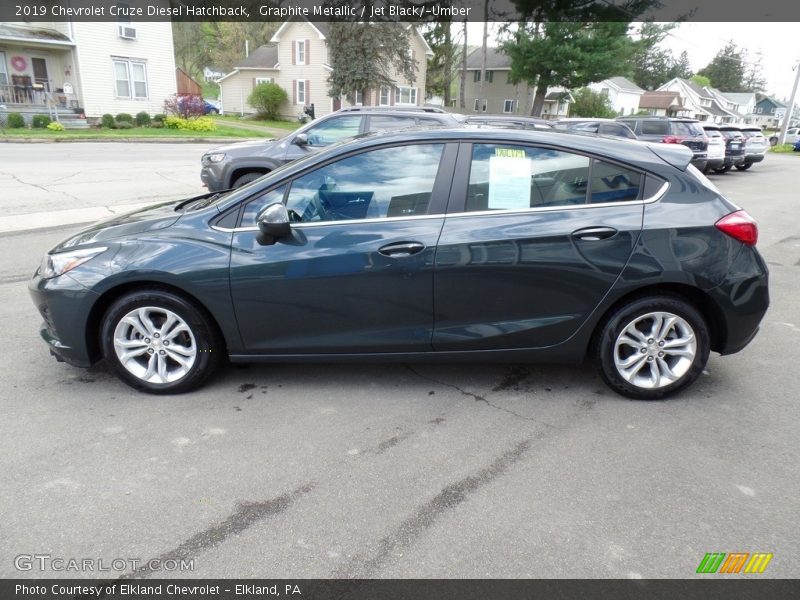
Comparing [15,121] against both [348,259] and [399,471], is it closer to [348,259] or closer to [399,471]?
[348,259]

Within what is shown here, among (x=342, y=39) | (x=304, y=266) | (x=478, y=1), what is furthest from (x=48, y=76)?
(x=304, y=266)

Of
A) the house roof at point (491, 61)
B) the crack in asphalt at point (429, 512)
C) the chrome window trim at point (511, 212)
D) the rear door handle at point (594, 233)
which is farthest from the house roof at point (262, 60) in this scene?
the crack in asphalt at point (429, 512)

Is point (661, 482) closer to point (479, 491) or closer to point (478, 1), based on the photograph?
point (479, 491)

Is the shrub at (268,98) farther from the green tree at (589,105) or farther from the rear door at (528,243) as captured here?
the rear door at (528,243)

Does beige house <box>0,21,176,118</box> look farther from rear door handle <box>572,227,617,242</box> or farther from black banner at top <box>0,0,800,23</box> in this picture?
rear door handle <box>572,227,617,242</box>

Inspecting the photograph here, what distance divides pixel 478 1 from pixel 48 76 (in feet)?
93.2

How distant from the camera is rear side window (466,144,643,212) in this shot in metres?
3.76

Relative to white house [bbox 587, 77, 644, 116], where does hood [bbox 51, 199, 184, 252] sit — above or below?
below

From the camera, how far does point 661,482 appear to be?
10.1 feet

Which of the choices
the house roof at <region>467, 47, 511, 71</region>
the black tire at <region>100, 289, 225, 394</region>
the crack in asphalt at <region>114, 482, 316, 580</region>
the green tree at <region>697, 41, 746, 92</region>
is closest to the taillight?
the crack in asphalt at <region>114, 482, 316, 580</region>

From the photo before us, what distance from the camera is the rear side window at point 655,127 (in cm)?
1784

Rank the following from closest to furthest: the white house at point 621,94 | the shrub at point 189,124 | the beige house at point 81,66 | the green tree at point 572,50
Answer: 1. the beige house at point 81,66
2. the shrub at point 189,124
3. the green tree at point 572,50
4. the white house at point 621,94

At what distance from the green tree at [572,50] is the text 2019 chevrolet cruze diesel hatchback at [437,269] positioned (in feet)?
116

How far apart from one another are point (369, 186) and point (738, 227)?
7.63 ft
